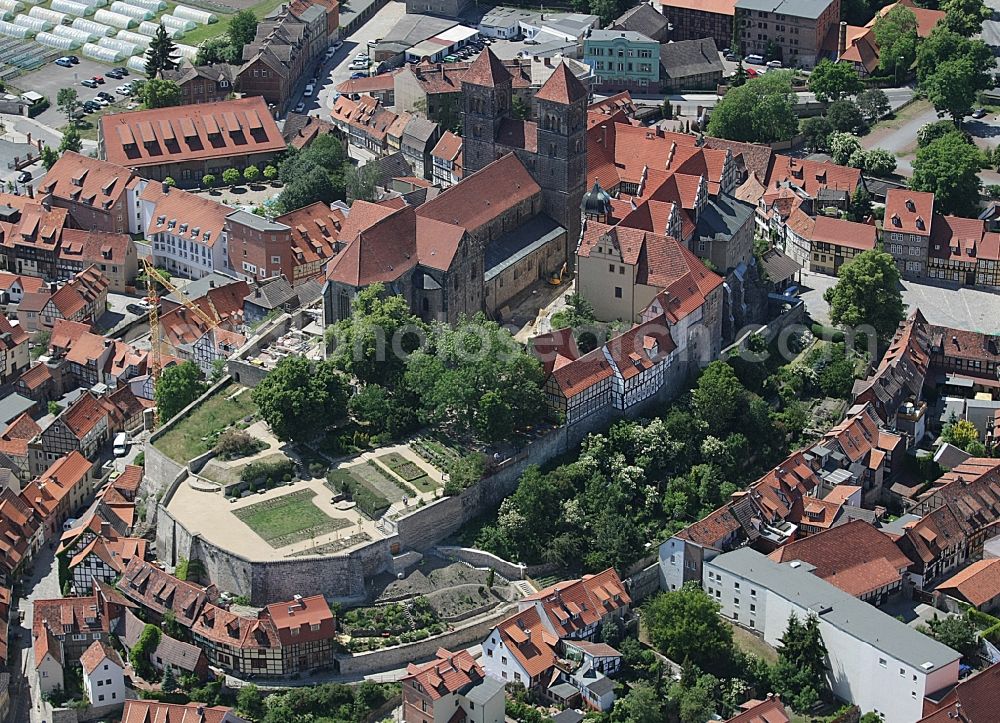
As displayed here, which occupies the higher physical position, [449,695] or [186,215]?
[186,215]

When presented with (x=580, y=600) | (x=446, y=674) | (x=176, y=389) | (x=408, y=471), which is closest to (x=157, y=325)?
(x=176, y=389)

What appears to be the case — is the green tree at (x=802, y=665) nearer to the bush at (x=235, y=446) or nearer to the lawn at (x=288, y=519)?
the lawn at (x=288, y=519)

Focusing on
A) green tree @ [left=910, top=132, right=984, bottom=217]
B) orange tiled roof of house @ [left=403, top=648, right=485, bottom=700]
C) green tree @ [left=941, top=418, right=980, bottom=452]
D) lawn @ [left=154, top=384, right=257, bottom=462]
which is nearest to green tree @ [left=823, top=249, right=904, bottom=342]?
green tree @ [left=941, top=418, right=980, bottom=452]

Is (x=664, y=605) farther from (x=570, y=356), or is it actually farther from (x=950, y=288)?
(x=950, y=288)

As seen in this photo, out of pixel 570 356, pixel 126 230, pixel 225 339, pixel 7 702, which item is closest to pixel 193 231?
pixel 126 230

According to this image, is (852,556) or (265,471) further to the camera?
(265,471)

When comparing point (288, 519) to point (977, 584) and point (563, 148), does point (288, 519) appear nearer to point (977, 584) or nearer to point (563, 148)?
point (563, 148)
